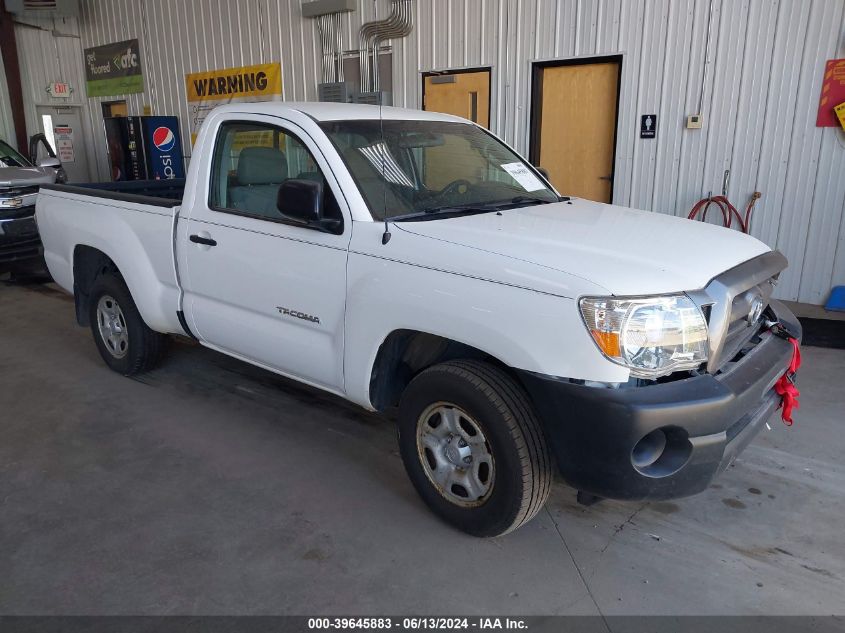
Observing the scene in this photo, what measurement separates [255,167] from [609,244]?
205 centimetres

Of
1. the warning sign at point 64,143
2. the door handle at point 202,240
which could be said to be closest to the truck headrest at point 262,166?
the door handle at point 202,240

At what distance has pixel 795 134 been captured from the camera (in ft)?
20.0

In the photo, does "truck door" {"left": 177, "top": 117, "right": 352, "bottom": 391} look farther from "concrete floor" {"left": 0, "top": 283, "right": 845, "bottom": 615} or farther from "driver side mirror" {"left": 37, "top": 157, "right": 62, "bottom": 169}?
"driver side mirror" {"left": 37, "top": 157, "right": 62, "bottom": 169}

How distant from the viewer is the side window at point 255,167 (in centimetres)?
348

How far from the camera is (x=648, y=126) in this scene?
679cm

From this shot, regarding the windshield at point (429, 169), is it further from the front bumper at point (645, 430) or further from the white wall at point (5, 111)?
the white wall at point (5, 111)

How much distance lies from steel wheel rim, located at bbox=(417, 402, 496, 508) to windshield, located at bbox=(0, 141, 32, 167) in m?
8.35

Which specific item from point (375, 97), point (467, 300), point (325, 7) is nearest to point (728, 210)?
point (375, 97)

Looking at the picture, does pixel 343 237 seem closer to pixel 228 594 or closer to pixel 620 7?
pixel 228 594

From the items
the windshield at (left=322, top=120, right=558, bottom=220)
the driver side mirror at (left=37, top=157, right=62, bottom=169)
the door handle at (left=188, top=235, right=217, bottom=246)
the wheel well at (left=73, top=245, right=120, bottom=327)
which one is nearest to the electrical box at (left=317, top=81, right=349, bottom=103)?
the driver side mirror at (left=37, top=157, right=62, bottom=169)

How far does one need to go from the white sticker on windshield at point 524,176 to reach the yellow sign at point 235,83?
24.2ft

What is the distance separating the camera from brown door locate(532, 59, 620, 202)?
7.13 m

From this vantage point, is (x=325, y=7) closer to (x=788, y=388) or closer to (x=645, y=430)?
(x=788, y=388)

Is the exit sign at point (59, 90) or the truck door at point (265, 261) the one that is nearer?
the truck door at point (265, 261)
